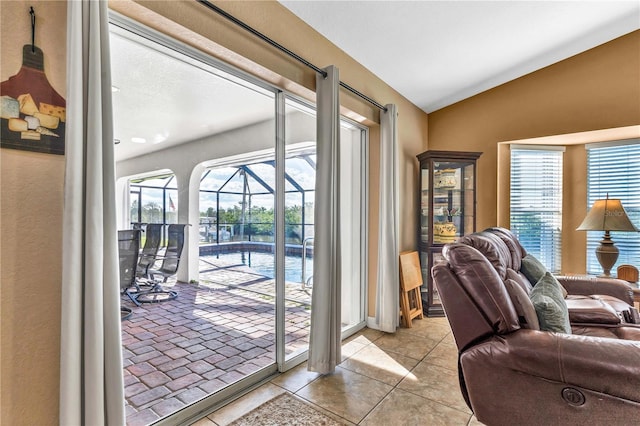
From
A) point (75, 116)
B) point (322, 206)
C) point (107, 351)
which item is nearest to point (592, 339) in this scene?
point (322, 206)

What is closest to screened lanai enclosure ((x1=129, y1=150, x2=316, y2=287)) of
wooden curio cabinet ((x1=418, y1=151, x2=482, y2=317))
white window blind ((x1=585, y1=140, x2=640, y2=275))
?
wooden curio cabinet ((x1=418, y1=151, x2=482, y2=317))

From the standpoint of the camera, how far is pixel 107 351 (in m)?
1.28

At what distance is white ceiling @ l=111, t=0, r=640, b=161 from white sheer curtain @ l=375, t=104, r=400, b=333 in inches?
18.4

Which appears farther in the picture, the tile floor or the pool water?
the pool water

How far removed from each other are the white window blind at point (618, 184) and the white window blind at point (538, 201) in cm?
30

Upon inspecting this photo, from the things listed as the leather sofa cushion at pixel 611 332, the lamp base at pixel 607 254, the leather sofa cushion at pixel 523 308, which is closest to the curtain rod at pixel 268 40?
the leather sofa cushion at pixel 523 308

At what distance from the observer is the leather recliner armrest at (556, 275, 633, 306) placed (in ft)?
8.52

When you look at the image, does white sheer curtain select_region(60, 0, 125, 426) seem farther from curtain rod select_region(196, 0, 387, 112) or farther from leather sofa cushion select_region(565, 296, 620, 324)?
leather sofa cushion select_region(565, 296, 620, 324)

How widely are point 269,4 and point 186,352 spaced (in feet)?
7.84

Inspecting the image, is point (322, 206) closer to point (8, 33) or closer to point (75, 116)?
point (75, 116)

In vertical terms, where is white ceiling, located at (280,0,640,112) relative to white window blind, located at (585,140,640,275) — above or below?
above

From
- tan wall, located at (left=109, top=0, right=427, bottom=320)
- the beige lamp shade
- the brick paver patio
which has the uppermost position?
tan wall, located at (left=109, top=0, right=427, bottom=320)

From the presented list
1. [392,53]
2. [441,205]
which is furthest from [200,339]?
[441,205]

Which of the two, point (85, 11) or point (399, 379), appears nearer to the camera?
point (85, 11)
